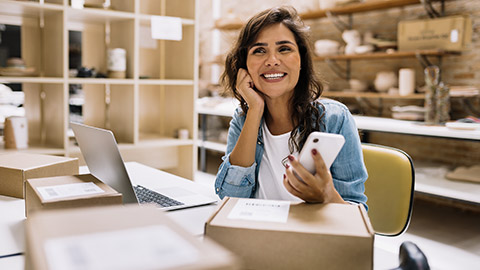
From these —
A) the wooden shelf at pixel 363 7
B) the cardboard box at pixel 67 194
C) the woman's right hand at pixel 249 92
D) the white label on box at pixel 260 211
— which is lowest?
the cardboard box at pixel 67 194

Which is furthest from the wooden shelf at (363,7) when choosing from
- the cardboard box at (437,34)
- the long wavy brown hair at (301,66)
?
the long wavy brown hair at (301,66)

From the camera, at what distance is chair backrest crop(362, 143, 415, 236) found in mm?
1469

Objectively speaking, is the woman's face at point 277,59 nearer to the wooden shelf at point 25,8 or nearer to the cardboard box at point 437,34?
the wooden shelf at point 25,8

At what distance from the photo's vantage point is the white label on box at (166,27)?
2707 millimetres

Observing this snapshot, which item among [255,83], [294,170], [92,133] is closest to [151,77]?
[255,83]

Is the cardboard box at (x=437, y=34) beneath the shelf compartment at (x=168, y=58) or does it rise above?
above

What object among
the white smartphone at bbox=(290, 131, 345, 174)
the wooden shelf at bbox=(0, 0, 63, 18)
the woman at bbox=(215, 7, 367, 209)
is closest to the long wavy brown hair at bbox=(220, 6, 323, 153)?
the woman at bbox=(215, 7, 367, 209)

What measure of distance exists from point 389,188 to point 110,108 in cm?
202

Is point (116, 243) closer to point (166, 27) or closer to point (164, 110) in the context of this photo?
point (166, 27)

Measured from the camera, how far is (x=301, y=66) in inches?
64.0

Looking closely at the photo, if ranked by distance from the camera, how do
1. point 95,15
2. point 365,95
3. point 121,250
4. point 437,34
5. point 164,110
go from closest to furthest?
1. point 121,250
2. point 95,15
3. point 164,110
4. point 437,34
5. point 365,95

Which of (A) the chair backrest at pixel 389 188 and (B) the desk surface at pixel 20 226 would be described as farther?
(A) the chair backrest at pixel 389 188

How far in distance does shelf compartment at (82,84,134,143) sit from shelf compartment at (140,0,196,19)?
1.91 feet

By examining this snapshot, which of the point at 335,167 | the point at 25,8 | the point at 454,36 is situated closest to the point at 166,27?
the point at 25,8
